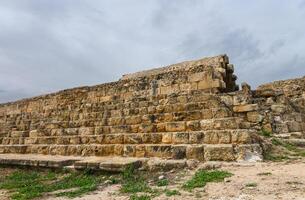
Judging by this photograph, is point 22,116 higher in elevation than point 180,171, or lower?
higher

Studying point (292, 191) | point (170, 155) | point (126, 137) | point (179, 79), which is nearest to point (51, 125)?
point (126, 137)

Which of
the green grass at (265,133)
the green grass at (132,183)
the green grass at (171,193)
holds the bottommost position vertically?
the green grass at (171,193)

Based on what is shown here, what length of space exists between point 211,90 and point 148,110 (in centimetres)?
174

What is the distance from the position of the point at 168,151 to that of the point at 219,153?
1.17m

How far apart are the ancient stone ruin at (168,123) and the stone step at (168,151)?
0.02 meters

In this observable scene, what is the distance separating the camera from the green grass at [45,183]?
5.40 metres

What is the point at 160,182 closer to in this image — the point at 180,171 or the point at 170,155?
the point at 180,171

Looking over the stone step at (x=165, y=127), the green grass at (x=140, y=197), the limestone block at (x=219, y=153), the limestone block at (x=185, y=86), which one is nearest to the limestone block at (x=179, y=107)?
the stone step at (x=165, y=127)

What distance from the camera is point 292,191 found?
3893 millimetres

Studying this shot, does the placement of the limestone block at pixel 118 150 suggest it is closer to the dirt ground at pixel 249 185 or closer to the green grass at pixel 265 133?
the dirt ground at pixel 249 185

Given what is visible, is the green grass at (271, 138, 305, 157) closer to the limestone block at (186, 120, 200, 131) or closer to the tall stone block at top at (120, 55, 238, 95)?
the limestone block at (186, 120, 200, 131)

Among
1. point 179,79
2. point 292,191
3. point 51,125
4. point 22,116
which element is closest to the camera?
point 292,191

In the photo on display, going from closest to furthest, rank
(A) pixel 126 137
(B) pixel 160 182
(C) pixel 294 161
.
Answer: (B) pixel 160 182, (C) pixel 294 161, (A) pixel 126 137

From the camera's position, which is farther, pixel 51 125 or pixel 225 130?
pixel 51 125
